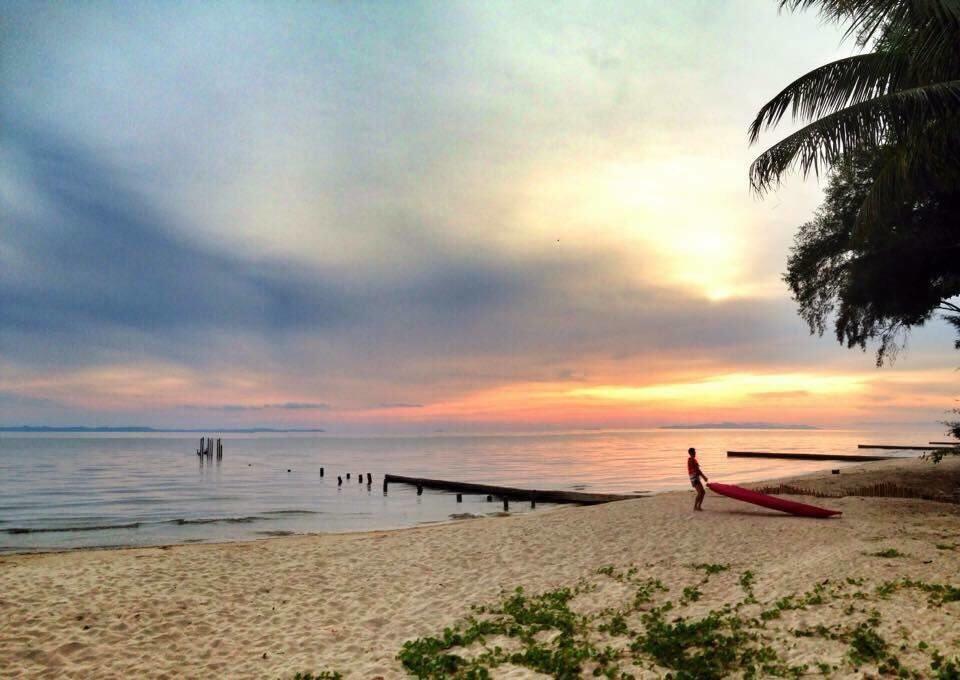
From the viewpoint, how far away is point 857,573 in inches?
402

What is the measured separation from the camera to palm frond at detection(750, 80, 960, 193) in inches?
429

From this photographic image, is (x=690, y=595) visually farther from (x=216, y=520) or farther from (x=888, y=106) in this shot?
(x=216, y=520)

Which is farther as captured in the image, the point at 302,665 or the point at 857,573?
the point at 857,573

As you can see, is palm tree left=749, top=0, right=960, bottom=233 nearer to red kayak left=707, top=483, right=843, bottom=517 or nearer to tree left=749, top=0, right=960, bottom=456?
tree left=749, top=0, right=960, bottom=456

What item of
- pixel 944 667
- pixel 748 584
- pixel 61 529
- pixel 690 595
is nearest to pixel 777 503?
pixel 748 584

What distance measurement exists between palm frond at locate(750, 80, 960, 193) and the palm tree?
0.02 metres

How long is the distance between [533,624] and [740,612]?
120 inches

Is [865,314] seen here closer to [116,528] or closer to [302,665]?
[302,665]

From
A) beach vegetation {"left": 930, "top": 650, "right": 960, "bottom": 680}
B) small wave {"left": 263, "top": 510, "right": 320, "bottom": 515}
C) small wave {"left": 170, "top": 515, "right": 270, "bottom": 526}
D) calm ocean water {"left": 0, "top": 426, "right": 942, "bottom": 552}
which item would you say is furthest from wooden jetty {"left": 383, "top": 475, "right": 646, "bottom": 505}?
beach vegetation {"left": 930, "top": 650, "right": 960, "bottom": 680}

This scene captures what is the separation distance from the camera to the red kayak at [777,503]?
16828 millimetres

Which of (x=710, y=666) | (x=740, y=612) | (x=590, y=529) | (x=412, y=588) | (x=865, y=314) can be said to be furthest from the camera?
(x=865, y=314)

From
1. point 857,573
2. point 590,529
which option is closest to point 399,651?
point 857,573

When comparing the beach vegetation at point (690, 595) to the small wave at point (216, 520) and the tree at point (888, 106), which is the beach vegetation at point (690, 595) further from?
the small wave at point (216, 520)

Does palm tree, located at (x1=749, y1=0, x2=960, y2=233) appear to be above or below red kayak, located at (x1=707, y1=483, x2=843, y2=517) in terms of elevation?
above
